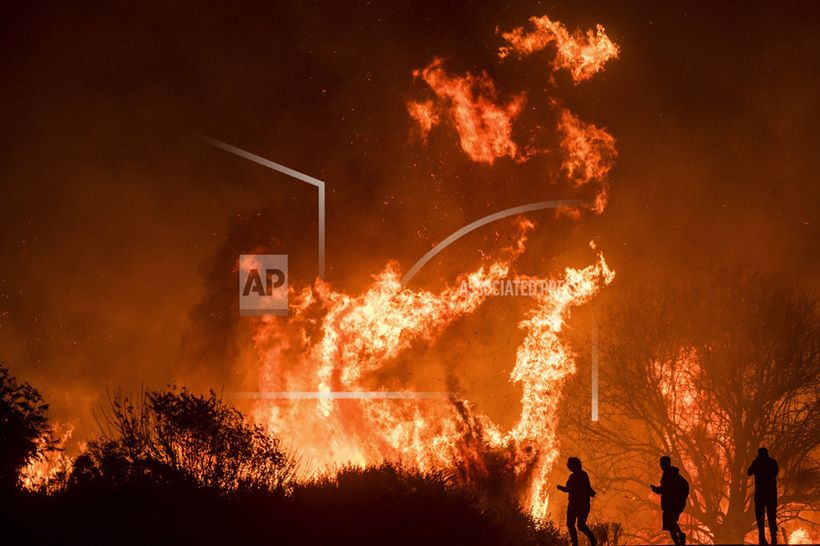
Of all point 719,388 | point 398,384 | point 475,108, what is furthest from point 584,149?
point 398,384

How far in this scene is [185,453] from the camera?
2245cm

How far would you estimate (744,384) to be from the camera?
37156mm

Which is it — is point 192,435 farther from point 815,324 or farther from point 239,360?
point 815,324

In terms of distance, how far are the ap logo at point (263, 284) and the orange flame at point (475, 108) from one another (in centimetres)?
829

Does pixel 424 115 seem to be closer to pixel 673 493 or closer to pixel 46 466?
pixel 46 466

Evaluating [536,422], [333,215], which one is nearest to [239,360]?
[333,215]

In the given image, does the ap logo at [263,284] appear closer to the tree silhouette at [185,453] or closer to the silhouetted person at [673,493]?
the tree silhouette at [185,453]

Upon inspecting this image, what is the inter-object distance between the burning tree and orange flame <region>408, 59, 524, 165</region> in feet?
28.3

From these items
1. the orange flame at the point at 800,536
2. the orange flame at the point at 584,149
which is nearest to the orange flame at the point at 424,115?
the orange flame at the point at 584,149

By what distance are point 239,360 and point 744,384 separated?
1908 cm

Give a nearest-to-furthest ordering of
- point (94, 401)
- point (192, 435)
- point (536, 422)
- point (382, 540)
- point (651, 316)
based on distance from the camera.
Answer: point (382, 540), point (192, 435), point (536, 422), point (651, 316), point (94, 401)

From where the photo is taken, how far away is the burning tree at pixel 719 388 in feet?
118

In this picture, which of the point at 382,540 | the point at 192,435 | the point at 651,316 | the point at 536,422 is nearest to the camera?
the point at 382,540

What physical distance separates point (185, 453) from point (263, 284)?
18406mm
